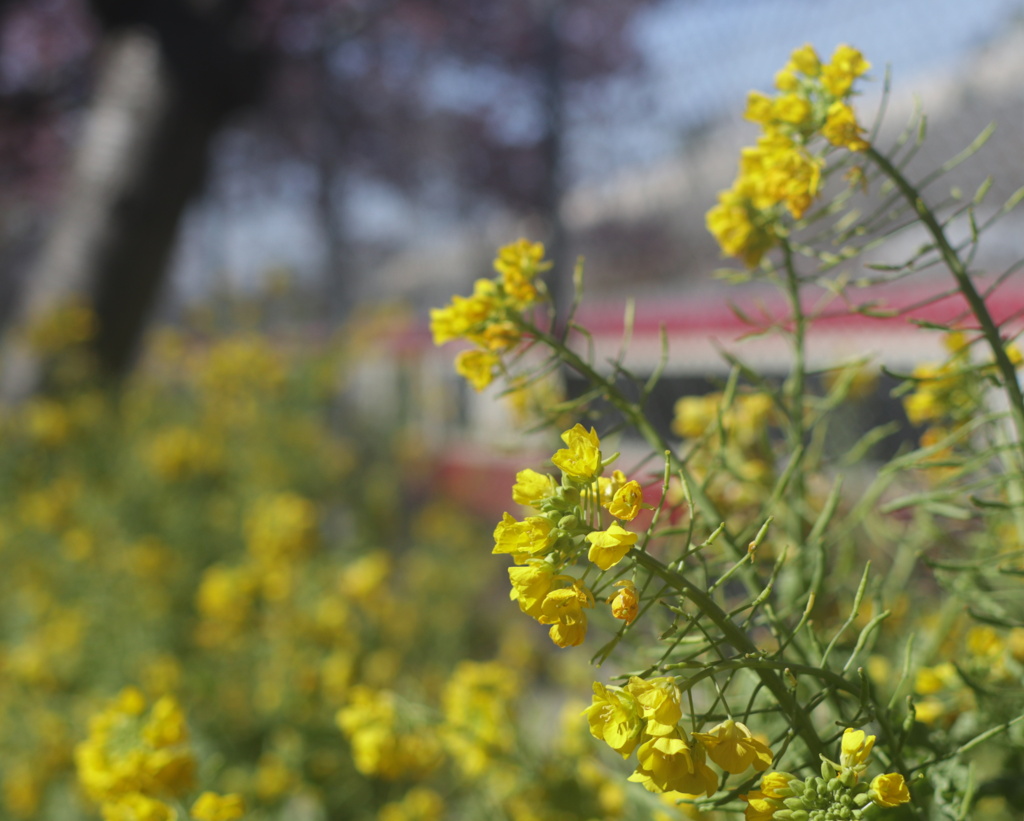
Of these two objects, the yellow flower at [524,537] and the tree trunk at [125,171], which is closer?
the yellow flower at [524,537]

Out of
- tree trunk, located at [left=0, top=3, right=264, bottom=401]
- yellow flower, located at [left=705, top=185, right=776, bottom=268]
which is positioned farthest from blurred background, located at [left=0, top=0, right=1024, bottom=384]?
yellow flower, located at [left=705, top=185, right=776, bottom=268]

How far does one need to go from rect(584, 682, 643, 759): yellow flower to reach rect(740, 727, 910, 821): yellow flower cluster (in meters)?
0.06

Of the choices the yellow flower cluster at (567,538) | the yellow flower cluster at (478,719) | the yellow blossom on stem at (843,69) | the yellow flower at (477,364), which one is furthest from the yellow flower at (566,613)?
the yellow flower cluster at (478,719)

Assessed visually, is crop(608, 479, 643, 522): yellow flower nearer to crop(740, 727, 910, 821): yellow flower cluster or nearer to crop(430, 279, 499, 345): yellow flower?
crop(740, 727, 910, 821): yellow flower cluster

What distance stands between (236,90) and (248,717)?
2.80 metres

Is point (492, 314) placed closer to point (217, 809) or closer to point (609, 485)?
point (609, 485)

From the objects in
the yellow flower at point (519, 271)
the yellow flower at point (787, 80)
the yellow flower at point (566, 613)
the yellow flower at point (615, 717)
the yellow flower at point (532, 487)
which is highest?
the yellow flower at point (787, 80)

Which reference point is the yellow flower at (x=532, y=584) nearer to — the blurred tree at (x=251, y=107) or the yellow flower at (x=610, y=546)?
the yellow flower at (x=610, y=546)

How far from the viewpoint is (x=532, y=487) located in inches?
15.7

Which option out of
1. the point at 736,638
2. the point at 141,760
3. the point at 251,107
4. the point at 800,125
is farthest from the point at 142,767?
the point at 251,107

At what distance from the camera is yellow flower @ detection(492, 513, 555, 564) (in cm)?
38

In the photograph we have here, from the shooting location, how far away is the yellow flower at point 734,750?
362 mm

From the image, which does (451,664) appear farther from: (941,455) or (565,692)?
(941,455)

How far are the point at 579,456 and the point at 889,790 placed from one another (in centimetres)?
19
